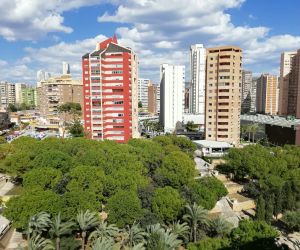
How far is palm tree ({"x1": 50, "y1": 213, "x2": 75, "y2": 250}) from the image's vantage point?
1361 inches

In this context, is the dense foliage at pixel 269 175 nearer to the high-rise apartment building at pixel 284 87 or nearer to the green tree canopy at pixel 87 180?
the green tree canopy at pixel 87 180

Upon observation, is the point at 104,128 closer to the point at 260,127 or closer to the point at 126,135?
the point at 126,135

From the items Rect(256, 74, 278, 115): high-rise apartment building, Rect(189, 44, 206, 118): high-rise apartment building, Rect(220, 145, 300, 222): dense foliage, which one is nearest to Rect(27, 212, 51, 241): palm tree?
Rect(220, 145, 300, 222): dense foliage

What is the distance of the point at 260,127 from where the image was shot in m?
110

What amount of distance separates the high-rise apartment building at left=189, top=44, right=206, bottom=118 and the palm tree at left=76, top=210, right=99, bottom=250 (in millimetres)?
130532

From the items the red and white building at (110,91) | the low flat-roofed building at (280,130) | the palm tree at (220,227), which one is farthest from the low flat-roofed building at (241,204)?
the red and white building at (110,91)

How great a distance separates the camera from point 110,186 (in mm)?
45750

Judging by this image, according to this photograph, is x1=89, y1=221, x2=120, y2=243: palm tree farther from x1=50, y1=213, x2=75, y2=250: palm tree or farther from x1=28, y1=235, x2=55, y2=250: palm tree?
x1=28, y1=235, x2=55, y2=250: palm tree

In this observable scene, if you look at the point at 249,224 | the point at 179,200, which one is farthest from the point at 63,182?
the point at 249,224

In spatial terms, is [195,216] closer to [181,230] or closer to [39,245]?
[181,230]

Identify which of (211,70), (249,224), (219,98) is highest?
(211,70)

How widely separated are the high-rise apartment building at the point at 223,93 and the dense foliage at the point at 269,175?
21625mm

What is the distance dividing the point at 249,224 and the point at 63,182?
27.7m

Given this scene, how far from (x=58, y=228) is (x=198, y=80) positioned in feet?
455
